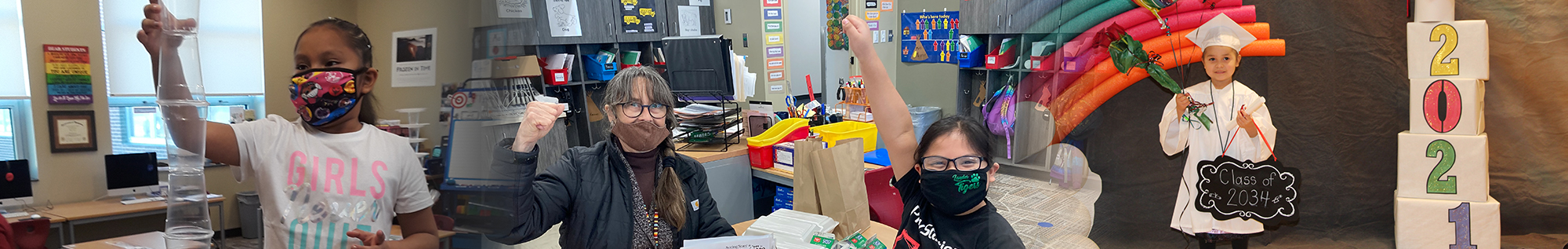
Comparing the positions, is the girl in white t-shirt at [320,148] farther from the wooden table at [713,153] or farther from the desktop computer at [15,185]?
the wooden table at [713,153]

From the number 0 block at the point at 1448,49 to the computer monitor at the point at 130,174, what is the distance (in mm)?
3395

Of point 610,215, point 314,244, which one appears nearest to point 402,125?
point 314,244

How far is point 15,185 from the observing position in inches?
25.3

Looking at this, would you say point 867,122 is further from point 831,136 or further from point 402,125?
point 402,125

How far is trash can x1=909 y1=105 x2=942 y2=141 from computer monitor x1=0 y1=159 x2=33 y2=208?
64.1 inches

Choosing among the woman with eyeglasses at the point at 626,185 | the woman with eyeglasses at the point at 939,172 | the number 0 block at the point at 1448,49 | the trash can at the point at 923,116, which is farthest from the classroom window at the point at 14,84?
the number 0 block at the point at 1448,49

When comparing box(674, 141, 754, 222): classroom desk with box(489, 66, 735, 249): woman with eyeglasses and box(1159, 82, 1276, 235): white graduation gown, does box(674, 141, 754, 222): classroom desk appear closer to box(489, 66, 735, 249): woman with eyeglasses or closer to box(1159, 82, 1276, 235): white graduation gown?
box(489, 66, 735, 249): woman with eyeglasses

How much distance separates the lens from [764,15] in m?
2.87

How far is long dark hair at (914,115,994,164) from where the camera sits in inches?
61.1

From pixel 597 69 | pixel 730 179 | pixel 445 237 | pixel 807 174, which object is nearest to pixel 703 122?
pixel 730 179

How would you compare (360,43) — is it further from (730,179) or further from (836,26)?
(836,26)

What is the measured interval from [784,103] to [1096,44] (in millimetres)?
1251

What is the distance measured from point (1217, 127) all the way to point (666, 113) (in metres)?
1.97

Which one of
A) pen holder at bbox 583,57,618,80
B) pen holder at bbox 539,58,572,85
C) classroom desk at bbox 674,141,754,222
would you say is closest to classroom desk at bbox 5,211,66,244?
pen holder at bbox 539,58,572,85
